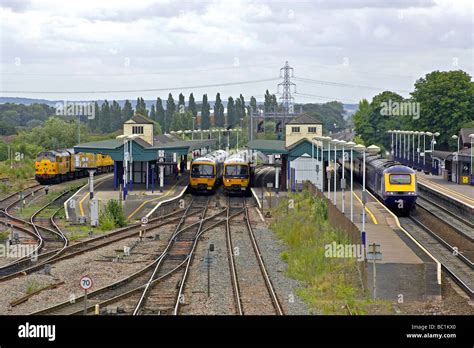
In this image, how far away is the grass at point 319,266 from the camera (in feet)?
53.2

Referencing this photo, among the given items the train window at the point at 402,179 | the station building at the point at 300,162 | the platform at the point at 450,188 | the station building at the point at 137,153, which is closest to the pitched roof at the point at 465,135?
the platform at the point at 450,188

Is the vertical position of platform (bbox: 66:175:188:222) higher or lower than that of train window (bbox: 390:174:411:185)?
lower

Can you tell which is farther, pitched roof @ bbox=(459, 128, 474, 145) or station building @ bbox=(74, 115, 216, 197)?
pitched roof @ bbox=(459, 128, 474, 145)

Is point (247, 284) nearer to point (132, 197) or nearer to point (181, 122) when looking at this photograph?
point (132, 197)

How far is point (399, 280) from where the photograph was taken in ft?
58.5

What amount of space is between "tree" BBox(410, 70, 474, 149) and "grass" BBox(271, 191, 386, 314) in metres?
40.0

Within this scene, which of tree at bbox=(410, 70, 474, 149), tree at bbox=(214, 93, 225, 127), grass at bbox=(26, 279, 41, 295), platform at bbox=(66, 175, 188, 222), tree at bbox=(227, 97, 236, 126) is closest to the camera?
grass at bbox=(26, 279, 41, 295)

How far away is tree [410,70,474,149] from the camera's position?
68250mm

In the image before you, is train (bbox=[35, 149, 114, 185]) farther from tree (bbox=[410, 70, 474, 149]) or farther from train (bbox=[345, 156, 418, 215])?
tree (bbox=[410, 70, 474, 149])

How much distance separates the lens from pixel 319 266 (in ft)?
66.7

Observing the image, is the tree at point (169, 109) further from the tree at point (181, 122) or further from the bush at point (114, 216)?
the bush at point (114, 216)

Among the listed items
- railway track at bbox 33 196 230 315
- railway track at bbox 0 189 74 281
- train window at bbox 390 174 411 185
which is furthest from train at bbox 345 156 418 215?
railway track at bbox 0 189 74 281
